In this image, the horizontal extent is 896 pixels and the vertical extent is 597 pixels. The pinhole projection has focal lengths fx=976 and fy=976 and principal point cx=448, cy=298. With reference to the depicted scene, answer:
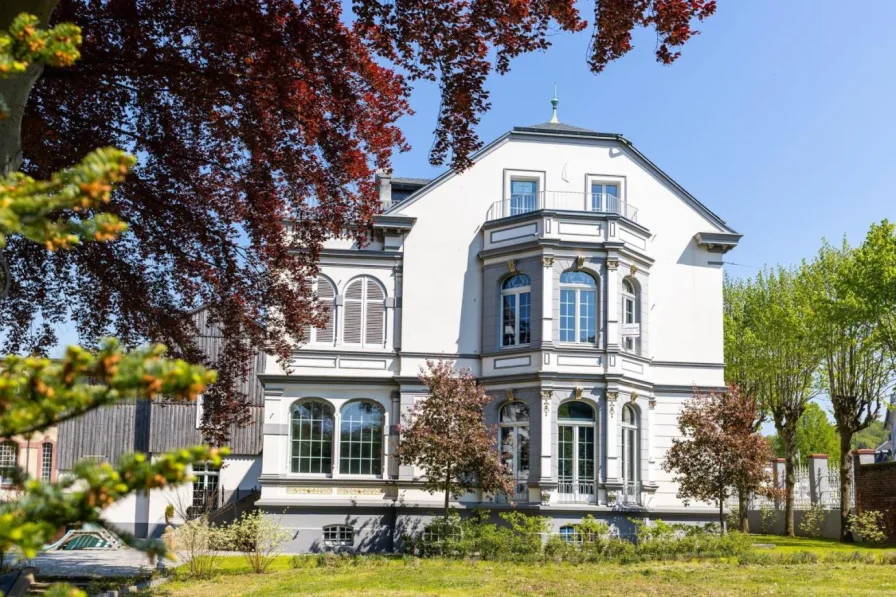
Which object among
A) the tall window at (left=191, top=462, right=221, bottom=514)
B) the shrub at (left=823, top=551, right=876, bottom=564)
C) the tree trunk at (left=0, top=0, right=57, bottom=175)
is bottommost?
the shrub at (left=823, top=551, right=876, bottom=564)

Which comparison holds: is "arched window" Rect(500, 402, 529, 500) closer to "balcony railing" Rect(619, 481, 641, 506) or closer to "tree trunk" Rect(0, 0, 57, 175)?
"balcony railing" Rect(619, 481, 641, 506)

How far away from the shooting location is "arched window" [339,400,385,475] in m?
24.8

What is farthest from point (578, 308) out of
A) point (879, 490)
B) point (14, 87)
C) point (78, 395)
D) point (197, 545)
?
point (78, 395)

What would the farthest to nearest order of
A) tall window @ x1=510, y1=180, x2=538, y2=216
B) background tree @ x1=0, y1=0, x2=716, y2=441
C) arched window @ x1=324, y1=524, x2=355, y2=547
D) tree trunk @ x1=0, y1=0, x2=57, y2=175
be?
tall window @ x1=510, y1=180, x2=538, y2=216 < arched window @ x1=324, y1=524, x2=355, y2=547 < background tree @ x1=0, y1=0, x2=716, y2=441 < tree trunk @ x1=0, y1=0, x2=57, y2=175

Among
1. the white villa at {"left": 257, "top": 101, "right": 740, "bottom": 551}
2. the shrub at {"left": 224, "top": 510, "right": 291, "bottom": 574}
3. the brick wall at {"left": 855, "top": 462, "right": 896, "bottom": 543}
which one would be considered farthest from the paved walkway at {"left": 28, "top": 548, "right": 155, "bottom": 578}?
the brick wall at {"left": 855, "top": 462, "right": 896, "bottom": 543}

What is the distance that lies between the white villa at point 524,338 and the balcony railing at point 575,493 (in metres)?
0.04

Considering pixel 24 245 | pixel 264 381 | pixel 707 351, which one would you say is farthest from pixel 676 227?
pixel 24 245

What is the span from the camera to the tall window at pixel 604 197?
2623 centimetres

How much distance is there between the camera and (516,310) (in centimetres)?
2498

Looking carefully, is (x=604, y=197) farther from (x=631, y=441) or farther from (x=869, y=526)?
(x=869, y=526)

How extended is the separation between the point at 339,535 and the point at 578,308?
8.24 meters

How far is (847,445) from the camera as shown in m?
31.0

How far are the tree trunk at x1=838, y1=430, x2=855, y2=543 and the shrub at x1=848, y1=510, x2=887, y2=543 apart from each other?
820 mm

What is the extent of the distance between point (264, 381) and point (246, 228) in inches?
503
